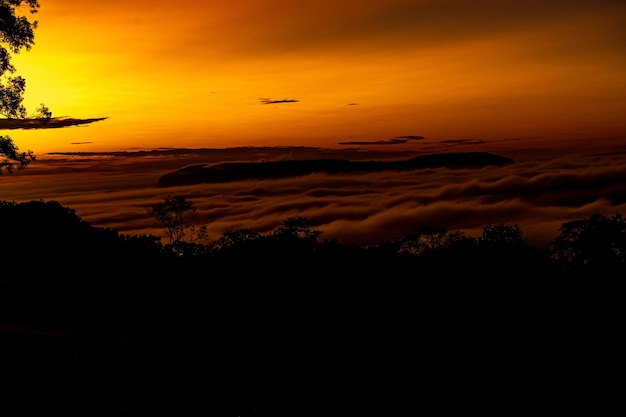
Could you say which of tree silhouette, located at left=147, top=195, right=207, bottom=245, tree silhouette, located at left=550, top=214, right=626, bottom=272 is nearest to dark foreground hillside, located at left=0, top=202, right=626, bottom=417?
tree silhouette, located at left=550, top=214, right=626, bottom=272

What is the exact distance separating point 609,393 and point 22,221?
33.2 m

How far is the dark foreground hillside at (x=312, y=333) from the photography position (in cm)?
1391

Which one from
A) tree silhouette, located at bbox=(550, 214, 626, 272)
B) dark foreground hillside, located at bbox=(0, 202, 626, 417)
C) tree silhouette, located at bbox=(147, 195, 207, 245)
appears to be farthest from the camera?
tree silhouette, located at bbox=(147, 195, 207, 245)

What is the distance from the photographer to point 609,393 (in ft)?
50.0

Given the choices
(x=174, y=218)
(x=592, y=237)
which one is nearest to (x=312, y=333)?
(x=592, y=237)

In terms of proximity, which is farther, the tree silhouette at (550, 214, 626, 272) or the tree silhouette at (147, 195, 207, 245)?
the tree silhouette at (147, 195, 207, 245)

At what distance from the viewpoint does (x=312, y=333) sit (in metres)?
20.4

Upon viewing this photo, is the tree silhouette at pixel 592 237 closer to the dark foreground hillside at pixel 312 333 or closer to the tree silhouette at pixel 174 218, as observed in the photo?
the dark foreground hillside at pixel 312 333

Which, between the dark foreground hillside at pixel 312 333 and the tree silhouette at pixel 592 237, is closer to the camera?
the dark foreground hillside at pixel 312 333

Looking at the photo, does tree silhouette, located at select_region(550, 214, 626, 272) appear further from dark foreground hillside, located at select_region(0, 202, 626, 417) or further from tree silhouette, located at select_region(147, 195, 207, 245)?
tree silhouette, located at select_region(147, 195, 207, 245)

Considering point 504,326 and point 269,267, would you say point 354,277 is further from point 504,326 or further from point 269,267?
point 504,326

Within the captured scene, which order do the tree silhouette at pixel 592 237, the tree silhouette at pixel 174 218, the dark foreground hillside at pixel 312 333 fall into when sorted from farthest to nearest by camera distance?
the tree silhouette at pixel 174 218, the tree silhouette at pixel 592 237, the dark foreground hillside at pixel 312 333

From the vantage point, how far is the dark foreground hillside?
1391cm

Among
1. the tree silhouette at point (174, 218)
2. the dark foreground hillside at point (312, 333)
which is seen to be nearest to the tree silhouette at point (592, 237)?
the dark foreground hillside at point (312, 333)
